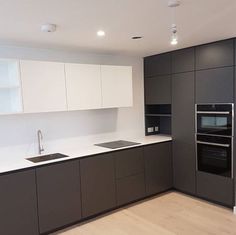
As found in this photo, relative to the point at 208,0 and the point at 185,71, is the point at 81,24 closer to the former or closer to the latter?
the point at 208,0

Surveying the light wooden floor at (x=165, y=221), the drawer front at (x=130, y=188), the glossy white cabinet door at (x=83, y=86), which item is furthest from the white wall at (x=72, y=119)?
the light wooden floor at (x=165, y=221)

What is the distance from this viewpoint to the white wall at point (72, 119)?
3.20m

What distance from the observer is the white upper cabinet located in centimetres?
293

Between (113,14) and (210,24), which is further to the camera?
(210,24)

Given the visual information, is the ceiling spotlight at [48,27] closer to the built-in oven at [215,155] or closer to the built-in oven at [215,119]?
the built-in oven at [215,119]

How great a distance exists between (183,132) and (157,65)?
49.7 inches

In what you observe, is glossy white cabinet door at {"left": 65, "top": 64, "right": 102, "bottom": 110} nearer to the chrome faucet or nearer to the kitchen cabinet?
the chrome faucet

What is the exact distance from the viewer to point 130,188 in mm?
3648

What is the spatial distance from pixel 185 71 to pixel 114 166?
72.8 inches

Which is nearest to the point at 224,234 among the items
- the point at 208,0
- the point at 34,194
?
the point at 34,194

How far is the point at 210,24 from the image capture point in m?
2.56

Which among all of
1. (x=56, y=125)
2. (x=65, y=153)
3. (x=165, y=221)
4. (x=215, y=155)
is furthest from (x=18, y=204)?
(x=215, y=155)

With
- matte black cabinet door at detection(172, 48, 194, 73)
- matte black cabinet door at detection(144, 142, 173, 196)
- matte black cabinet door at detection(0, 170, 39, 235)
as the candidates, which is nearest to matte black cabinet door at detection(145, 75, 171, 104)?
matte black cabinet door at detection(172, 48, 194, 73)

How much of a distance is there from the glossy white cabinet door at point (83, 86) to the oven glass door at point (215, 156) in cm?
169
